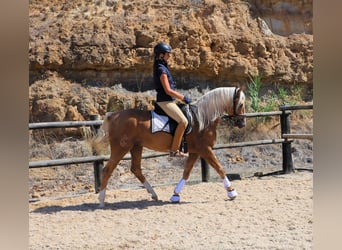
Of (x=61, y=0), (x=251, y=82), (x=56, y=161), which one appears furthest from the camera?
(x=61, y=0)

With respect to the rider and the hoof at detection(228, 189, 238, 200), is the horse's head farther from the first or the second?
the hoof at detection(228, 189, 238, 200)

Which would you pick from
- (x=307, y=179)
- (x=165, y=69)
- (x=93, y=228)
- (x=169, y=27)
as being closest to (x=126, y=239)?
(x=93, y=228)

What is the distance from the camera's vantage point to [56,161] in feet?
18.8

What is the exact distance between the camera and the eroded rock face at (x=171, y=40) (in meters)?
7.22

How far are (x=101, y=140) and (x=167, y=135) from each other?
0.62 meters

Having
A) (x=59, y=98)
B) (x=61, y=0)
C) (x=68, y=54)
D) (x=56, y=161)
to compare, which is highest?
(x=61, y=0)

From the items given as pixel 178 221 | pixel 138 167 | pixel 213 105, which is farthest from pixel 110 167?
pixel 213 105

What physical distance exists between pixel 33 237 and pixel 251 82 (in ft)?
10.5

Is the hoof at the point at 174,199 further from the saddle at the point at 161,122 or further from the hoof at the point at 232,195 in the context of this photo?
the saddle at the point at 161,122

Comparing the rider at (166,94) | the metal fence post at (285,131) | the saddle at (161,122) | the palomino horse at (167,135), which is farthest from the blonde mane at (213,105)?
the metal fence post at (285,131)

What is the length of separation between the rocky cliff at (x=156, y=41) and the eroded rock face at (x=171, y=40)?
0.5 inches
